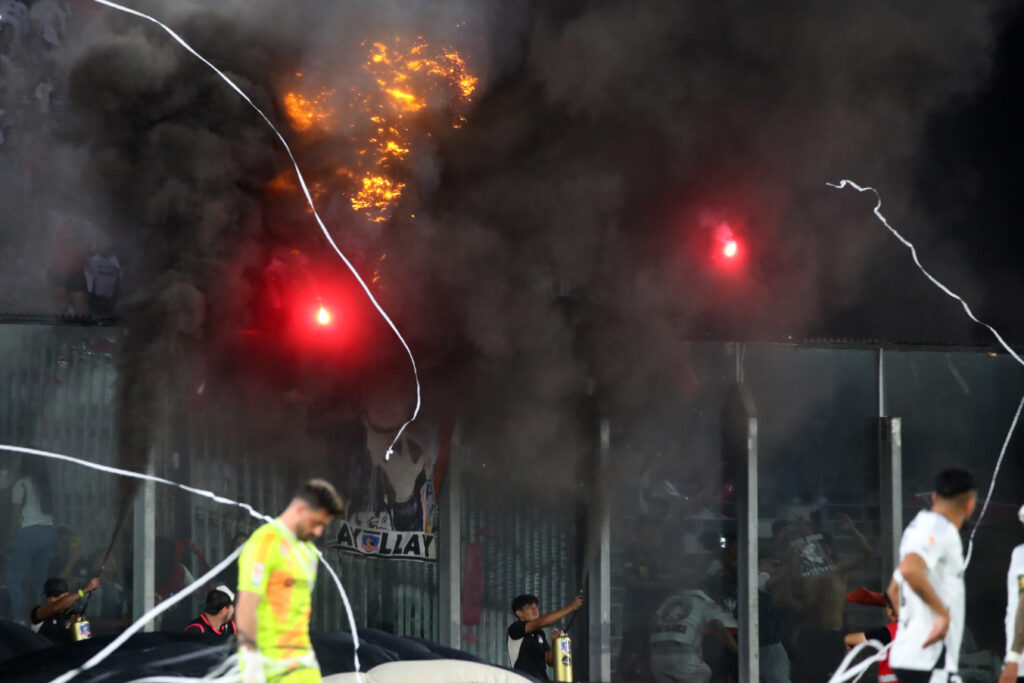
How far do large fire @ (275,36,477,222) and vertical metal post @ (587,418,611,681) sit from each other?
12.0 feet

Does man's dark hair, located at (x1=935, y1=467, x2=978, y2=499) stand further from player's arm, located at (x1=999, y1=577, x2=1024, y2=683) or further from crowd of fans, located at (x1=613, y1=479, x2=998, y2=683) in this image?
crowd of fans, located at (x1=613, y1=479, x2=998, y2=683)

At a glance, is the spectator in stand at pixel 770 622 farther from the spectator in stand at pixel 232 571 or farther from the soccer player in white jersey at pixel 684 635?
the spectator in stand at pixel 232 571

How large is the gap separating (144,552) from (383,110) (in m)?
4.70

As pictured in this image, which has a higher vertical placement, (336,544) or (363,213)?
(363,213)

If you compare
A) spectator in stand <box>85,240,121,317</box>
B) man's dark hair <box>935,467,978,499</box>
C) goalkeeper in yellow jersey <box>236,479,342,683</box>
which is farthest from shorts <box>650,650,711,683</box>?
goalkeeper in yellow jersey <box>236,479,342,683</box>

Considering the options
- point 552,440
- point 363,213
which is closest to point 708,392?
point 552,440

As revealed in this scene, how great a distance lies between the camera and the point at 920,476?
13.0 metres

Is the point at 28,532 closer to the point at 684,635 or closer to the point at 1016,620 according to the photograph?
the point at 684,635

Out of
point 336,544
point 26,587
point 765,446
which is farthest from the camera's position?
point 765,446

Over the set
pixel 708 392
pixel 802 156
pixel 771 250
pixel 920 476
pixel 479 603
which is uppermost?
pixel 802 156

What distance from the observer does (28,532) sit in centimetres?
1116

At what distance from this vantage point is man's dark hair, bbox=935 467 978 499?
6.29 meters

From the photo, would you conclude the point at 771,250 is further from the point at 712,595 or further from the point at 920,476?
the point at 712,595

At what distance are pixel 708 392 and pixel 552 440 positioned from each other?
1.71 metres
